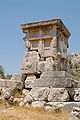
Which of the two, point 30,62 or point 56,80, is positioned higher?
point 30,62

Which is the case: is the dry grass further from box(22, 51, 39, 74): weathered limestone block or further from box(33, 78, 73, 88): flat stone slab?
box(22, 51, 39, 74): weathered limestone block

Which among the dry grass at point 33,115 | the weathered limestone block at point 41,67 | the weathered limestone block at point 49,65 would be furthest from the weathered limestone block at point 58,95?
the weathered limestone block at point 41,67

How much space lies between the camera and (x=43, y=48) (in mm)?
9992

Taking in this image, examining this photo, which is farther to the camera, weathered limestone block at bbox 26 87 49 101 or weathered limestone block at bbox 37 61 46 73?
weathered limestone block at bbox 37 61 46 73

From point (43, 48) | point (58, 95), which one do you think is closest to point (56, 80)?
point (58, 95)

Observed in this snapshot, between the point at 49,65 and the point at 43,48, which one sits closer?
the point at 49,65

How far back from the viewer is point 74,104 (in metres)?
5.82

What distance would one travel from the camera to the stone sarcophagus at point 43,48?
372 inches

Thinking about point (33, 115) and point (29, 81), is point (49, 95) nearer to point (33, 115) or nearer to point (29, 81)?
point (33, 115)

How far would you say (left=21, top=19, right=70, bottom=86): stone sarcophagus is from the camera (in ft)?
31.0

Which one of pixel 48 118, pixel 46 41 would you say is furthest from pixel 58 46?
pixel 48 118

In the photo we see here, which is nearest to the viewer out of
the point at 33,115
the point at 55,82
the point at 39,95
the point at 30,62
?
the point at 33,115

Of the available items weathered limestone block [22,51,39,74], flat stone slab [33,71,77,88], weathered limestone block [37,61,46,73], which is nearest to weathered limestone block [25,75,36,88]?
weathered limestone block [22,51,39,74]

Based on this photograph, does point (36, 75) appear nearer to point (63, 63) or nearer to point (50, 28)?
point (63, 63)
